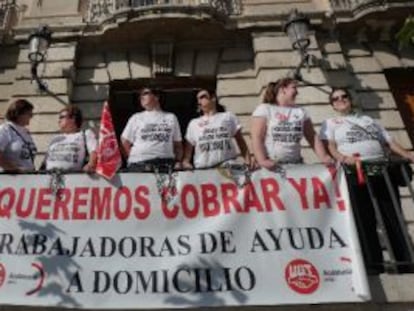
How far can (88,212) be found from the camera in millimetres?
4625

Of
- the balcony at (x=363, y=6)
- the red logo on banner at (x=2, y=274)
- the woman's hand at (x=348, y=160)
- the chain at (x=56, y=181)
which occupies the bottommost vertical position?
the red logo on banner at (x=2, y=274)

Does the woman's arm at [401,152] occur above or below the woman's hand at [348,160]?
above

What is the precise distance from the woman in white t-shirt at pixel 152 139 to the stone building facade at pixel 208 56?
12.4ft

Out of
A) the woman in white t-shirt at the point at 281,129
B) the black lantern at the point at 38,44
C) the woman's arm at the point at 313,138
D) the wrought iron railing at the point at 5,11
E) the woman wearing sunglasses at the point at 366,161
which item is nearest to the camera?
the woman wearing sunglasses at the point at 366,161

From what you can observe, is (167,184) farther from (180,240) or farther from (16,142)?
(16,142)

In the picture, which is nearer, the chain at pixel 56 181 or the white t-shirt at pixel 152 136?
the chain at pixel 56 181

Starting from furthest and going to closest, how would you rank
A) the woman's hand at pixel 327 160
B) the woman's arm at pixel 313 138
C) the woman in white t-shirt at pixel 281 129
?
the woman's arm at pixel 313 138 < the woman in white t-shirt at pixel 281 129 < the woman's hand at pixel 327 160

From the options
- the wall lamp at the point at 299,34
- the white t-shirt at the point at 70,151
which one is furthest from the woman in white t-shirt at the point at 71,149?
the wall lamp at the point at 299,34

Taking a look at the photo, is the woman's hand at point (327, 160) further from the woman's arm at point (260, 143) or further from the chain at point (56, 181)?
the chain at point (56, 181)

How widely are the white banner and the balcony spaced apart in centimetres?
644

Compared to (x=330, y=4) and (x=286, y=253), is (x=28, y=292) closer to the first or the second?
(x=286, y=253)

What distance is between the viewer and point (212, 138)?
18.0ft

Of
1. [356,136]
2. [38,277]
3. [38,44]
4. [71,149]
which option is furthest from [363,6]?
[38,277]

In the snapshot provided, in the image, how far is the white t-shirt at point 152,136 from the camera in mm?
5543
